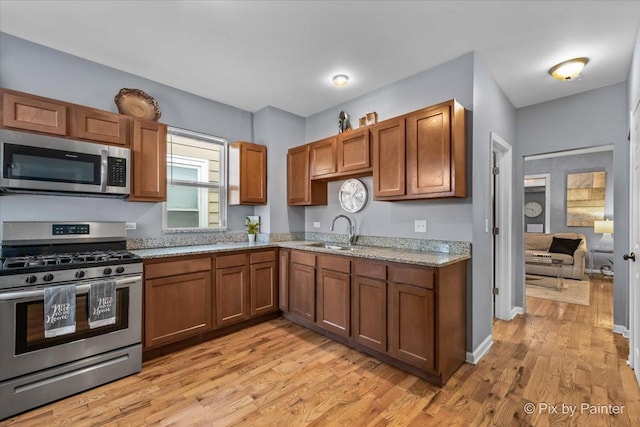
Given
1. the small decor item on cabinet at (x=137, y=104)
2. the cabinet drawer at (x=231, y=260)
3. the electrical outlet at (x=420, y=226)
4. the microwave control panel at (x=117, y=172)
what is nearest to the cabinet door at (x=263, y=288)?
the cabinet drawer at (x=231, y=260)

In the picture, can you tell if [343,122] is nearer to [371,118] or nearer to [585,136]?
[371,118]

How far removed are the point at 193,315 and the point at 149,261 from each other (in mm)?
694

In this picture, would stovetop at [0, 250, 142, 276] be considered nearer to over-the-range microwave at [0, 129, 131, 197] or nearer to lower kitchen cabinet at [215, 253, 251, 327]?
over-the-range microwave at [0, 129, 131, 197]

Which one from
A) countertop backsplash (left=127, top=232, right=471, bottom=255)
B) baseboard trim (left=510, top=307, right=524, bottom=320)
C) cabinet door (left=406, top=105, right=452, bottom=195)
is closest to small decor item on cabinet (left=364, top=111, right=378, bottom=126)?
cabinet door (left=406, top=105, right=452, bottom=195)

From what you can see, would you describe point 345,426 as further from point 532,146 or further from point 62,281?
point 532,146

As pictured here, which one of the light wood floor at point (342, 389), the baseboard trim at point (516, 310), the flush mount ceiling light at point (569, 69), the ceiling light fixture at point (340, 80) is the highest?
the ceiling light fixture at point (340, 80)

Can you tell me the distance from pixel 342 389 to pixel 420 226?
1657mm

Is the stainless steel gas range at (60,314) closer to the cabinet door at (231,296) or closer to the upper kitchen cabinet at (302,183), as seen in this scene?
A: the cabinet door at (231,296)

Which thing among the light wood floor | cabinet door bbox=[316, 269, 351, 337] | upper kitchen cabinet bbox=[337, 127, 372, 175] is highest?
upper kitchen cabinet bbox=[337, 127, 372, 175]

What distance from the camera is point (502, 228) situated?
11.7ft

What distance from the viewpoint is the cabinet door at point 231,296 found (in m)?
3.04

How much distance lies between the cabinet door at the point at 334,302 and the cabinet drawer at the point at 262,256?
753mm

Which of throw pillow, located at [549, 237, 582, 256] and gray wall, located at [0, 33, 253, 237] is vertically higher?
gray wall, located at [0, 33, 253, 237]

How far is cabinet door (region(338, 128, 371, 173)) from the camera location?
3137mm
